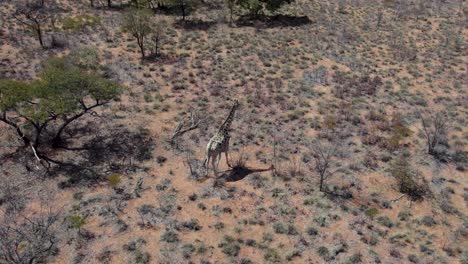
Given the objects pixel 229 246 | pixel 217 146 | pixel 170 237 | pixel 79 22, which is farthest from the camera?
pixel 79 22

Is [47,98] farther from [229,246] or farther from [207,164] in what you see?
[229,246]

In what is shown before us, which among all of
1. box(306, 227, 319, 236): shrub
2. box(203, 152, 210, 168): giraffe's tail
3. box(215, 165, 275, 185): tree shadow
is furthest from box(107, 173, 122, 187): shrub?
box(306, 227, 319, 236): shrub

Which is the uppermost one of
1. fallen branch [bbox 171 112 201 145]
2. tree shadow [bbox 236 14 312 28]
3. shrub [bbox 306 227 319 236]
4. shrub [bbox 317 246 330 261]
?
tree shadow [bbox 236 14 312 28]

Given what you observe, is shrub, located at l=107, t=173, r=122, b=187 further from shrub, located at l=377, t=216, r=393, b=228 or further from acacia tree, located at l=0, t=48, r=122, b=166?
shrub, located at l=377, t=216, r=393, b=228

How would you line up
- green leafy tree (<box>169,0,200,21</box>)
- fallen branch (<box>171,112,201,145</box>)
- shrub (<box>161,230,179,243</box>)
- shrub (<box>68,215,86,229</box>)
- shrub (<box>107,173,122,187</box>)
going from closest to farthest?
shrub (<box>161,230,179,243</box>)
shrub (<box>68,215,86,229</box>)
shrub (<box>107,173,122,187</box>)
fallen branch (<box>171,112,201,145</box>)
green leafy tree (<box>169,0,200,21</box>)

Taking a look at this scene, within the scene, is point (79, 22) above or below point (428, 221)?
above

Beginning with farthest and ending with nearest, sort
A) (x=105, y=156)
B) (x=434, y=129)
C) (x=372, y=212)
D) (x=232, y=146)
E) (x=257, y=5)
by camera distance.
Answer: (x=257, y=5) → (x=434, y=129) → (x=232, y=146) → (x=105, y=156) → (x=372, y=212)

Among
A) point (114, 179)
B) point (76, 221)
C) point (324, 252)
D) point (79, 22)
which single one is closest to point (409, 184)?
point (324, 252)
